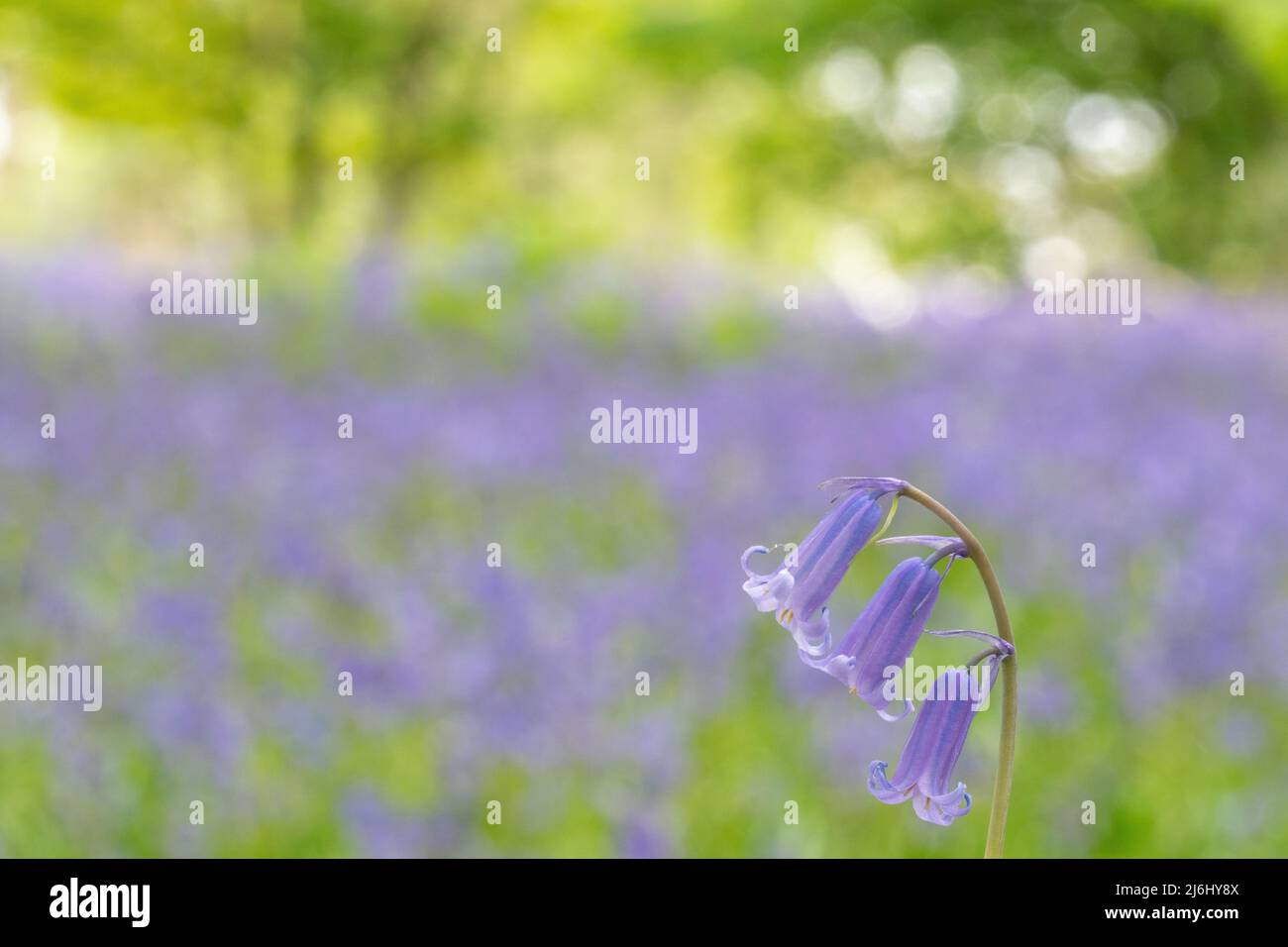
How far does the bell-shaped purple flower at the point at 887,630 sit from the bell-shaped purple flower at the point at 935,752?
1.7 inches

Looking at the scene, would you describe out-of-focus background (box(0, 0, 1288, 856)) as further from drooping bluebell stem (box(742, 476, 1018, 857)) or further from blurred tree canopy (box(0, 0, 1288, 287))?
drooping bluebell stem (box(742, 476, 1018, 857))

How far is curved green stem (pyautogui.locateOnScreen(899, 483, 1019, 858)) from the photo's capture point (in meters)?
0.94

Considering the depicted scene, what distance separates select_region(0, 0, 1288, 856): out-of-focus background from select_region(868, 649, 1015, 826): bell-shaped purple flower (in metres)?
1.66

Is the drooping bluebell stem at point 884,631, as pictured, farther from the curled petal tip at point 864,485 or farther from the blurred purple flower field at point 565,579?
the blurred purple flower field at point 565,579

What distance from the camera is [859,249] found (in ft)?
50.0

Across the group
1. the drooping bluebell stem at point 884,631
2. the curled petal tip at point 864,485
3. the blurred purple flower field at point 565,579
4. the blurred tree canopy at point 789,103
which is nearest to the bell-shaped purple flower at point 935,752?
the drooping bluebell stem at point 884,631

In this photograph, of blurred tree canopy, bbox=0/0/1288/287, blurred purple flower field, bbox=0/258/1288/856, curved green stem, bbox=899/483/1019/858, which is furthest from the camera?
blurred tree canopy, bbox=0/0/1288/287

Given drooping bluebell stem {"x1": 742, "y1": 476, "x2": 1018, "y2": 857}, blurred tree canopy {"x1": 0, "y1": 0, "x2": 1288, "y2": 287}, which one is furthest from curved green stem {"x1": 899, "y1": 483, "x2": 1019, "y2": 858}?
blurred tree canopy {"x1": 0, "y1": 0, "x2": 1288, "y2": 287}

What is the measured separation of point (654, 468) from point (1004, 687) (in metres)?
4.40

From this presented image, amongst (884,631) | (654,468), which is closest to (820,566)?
(884,631)

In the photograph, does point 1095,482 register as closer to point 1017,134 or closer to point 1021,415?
point 1021,415

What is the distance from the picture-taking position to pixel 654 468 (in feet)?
17.6

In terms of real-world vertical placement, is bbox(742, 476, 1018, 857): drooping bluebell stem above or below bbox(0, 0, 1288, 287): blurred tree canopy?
below

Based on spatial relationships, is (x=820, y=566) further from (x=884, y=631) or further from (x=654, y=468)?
(x=654, y=468)
